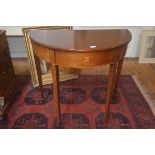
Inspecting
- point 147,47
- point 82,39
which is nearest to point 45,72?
point 82,39

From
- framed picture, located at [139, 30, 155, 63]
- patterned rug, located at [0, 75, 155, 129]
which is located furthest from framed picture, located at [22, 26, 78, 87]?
framed picture, located at [139, 30, 155, 63]

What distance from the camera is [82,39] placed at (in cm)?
Answer: 135

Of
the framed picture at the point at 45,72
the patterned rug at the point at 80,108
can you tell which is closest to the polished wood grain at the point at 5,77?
the patterned rug at the point at 80,108

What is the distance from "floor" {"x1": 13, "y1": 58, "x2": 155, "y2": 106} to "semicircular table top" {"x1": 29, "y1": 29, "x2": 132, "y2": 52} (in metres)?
0.96

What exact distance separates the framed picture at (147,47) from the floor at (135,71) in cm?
12

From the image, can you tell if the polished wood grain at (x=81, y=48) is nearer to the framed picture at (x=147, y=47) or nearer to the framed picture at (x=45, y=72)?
the framed picture at (x=45, y=72)

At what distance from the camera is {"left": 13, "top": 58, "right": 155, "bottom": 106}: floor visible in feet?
7.31

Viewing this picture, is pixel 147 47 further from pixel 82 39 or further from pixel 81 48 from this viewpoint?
pixel 81 48

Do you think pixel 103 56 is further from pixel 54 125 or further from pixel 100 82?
pixel 100 82
